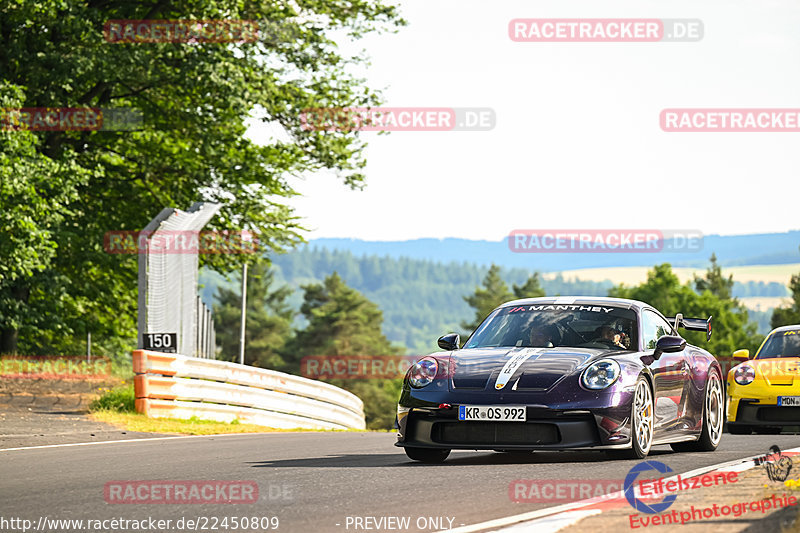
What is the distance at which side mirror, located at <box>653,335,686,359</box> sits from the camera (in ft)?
31.1

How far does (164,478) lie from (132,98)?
2086cm

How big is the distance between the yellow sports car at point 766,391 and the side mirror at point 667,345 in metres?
4.28

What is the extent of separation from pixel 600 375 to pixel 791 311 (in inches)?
4119

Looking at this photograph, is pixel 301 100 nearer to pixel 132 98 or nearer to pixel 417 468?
pixel 132 98

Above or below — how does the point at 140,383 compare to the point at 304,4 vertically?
below

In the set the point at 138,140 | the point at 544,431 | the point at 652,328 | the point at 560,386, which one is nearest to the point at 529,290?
the point at 138,140

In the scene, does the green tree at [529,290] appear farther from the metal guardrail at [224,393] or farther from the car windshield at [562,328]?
the car windshield at [562,328]

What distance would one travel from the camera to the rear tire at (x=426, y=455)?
9.08 m

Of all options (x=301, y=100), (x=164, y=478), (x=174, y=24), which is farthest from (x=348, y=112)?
(x=164, y=478)

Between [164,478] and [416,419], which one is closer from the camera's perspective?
[164,478]

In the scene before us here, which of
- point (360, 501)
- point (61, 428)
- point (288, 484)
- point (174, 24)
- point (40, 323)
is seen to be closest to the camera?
point (360, 501)

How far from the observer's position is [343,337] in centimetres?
11288

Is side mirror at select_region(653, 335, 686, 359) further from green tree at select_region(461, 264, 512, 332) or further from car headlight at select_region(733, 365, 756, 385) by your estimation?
green tree at select_region(461, 264, 512, 332)

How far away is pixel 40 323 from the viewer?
1016 inches
